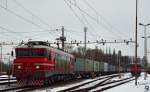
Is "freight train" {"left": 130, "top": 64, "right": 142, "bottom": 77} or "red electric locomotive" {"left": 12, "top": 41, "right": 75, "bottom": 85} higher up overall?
"red electric locomotive" {"left": 12, "top": 41, "right": 75, "bottom": 85}

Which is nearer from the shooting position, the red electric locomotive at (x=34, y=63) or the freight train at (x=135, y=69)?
the red electric locomotive at (x=34, y=63)

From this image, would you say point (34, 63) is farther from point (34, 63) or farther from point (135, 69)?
point (135, 69)

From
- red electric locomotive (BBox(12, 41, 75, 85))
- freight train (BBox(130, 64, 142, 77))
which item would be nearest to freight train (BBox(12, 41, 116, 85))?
red electric locomotive (BBox(12, 41, 75, 85))

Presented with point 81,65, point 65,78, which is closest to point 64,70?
point 65,78

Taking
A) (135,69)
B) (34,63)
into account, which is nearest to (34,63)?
(34,63)

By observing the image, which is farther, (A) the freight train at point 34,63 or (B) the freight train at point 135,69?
(B) the freight train at point 135,69

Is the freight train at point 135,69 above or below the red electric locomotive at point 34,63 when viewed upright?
below

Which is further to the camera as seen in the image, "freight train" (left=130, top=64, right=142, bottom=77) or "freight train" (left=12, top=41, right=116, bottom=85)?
"freight train" (left=130, top=64, right=142, bottom=77)

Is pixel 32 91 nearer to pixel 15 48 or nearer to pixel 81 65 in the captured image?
pixel 15 48

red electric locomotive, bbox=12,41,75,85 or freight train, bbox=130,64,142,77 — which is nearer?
red electric locomotive, bbox=12,41,75,85

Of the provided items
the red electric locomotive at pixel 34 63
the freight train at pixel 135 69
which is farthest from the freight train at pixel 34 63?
the freight train at pixel 135 69

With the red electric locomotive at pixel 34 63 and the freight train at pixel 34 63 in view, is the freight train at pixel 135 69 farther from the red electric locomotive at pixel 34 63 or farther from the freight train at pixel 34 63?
the red electric locomotive at pixel 34 63

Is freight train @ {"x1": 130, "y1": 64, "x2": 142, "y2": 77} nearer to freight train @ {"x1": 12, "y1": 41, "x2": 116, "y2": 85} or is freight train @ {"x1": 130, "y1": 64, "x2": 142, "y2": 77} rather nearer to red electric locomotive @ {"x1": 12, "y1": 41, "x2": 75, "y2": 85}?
freight train @ {"x1": 12, "y1": 41, "x2": 116, "y2": 85}

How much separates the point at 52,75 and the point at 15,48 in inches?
164
